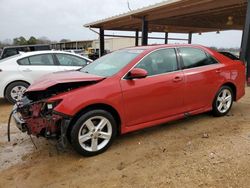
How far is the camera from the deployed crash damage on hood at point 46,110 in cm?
321

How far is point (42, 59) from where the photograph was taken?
7.10 meters

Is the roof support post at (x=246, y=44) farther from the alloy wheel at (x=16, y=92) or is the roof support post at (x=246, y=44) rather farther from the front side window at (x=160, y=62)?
the alloy wheel at (x=16, y=92)

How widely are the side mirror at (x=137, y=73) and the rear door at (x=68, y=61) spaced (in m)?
3.99

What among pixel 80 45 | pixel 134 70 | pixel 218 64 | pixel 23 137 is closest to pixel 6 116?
pixel 23 137

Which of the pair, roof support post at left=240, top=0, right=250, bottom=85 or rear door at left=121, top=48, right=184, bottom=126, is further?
roof support post at left=240, top=0, right=250, bottom=85

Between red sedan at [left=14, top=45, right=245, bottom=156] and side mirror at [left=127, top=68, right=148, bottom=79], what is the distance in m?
0.01

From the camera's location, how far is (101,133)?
3494 mm

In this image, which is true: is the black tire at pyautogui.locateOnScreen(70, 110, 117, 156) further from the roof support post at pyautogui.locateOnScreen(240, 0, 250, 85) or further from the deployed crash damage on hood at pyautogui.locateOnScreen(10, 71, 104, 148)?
the roof support post at pyautogui.locateOnScreen(240, 0, 250, 85)

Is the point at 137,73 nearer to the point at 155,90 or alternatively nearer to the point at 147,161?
the point at 155,90

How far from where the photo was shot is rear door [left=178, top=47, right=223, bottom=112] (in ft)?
14.1

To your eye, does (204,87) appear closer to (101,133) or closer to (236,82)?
(236,82)

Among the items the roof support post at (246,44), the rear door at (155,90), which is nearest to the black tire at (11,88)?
the rear door at (155,90)

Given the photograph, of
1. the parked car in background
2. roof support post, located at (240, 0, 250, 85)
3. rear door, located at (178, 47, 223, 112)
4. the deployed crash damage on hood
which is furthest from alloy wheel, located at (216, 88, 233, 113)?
the parked car in background

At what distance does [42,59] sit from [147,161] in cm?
507
